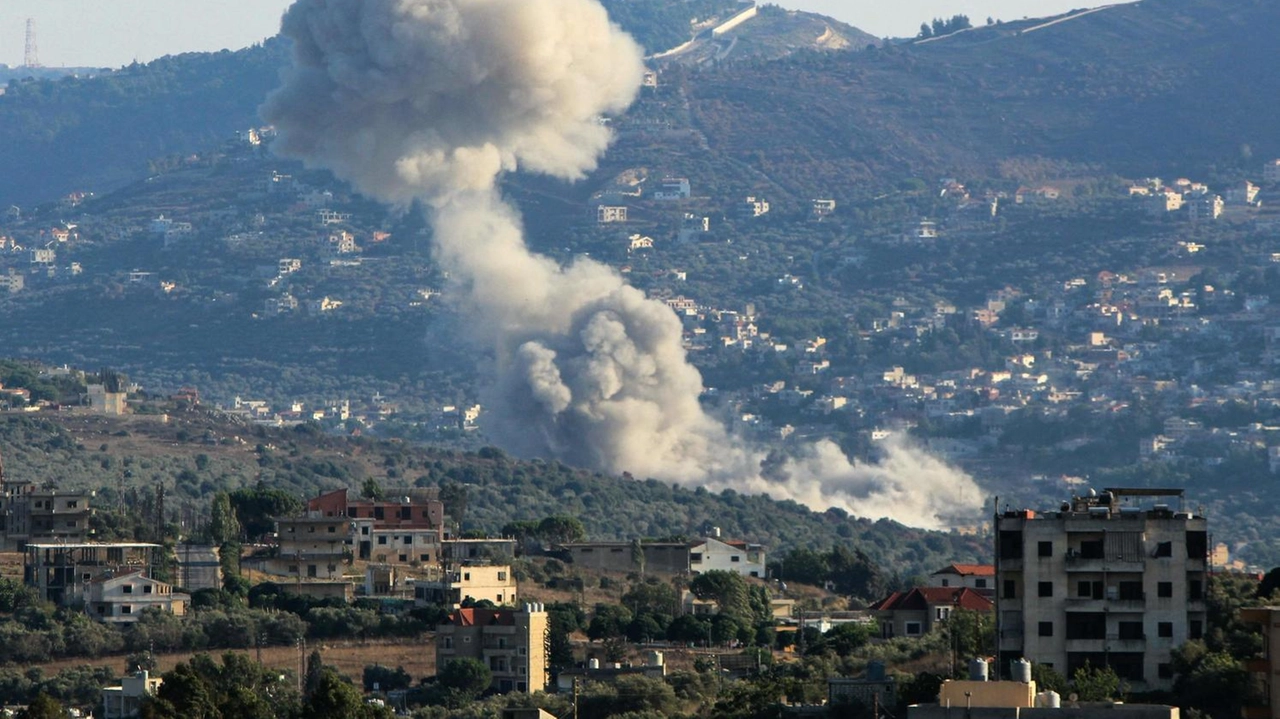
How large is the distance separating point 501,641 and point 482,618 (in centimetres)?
92

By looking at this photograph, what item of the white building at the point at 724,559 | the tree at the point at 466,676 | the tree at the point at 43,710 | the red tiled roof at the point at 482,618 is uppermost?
the white building at the point at 724,559

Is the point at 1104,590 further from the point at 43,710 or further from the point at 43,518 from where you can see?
the point at 43,518

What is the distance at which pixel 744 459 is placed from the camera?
14438 centimetres

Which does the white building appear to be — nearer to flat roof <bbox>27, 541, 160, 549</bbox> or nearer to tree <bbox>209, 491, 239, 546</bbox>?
tree <bbox>209, 491, 239, 546</bbox>

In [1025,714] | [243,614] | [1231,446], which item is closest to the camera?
[1025,714]

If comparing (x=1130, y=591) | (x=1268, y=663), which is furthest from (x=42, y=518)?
(x=1268, y=663)

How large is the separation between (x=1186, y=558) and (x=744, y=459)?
98894mm

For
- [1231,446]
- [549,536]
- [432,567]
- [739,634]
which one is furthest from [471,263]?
[739,634]

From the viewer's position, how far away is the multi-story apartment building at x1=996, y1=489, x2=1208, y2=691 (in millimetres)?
45312

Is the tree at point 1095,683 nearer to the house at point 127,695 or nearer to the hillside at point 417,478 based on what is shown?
the house at point 127,695

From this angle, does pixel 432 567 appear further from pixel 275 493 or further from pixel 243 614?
pixel 243 614

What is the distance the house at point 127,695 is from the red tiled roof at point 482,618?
8.13m

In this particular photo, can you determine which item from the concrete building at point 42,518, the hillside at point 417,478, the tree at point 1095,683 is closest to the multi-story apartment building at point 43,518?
the concrete building at point 42,518

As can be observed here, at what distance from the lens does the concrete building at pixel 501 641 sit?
64438 millimetres
